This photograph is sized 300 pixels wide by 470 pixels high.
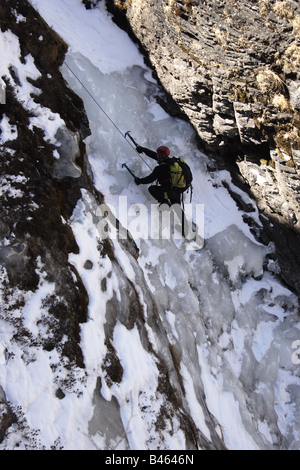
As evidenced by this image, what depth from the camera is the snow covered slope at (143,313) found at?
17.3ft

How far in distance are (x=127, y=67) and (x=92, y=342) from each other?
270 inches

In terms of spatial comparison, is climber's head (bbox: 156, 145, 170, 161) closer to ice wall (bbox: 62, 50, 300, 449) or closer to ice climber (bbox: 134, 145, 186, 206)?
ice climber (bbox: 134, 145, 186, 206)

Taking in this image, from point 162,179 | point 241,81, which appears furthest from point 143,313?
point 241,81

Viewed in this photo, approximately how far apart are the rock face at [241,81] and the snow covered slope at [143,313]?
423mm

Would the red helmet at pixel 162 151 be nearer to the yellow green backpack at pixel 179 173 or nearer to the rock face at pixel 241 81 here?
the yellow green backpack at pixel 179 173

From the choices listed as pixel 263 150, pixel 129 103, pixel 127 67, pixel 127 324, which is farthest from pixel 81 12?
pixel 127 324

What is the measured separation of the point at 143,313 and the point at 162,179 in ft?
8.96

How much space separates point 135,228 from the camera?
27.5 ft

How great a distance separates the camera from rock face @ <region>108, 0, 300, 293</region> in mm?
8062

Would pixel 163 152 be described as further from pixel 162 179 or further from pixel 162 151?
pixel 162 179

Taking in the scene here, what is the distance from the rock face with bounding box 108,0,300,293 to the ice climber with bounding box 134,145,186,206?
2019 millimetres

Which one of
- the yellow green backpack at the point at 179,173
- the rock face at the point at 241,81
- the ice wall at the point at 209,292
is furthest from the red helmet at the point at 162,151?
the rock face at the point at 241,81

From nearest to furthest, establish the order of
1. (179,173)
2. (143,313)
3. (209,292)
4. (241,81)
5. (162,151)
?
1. (143,313)
2. (162,151)
3. (179,173)
4. (241,81)
5. (209,292)

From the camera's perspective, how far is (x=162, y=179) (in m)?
8.31
